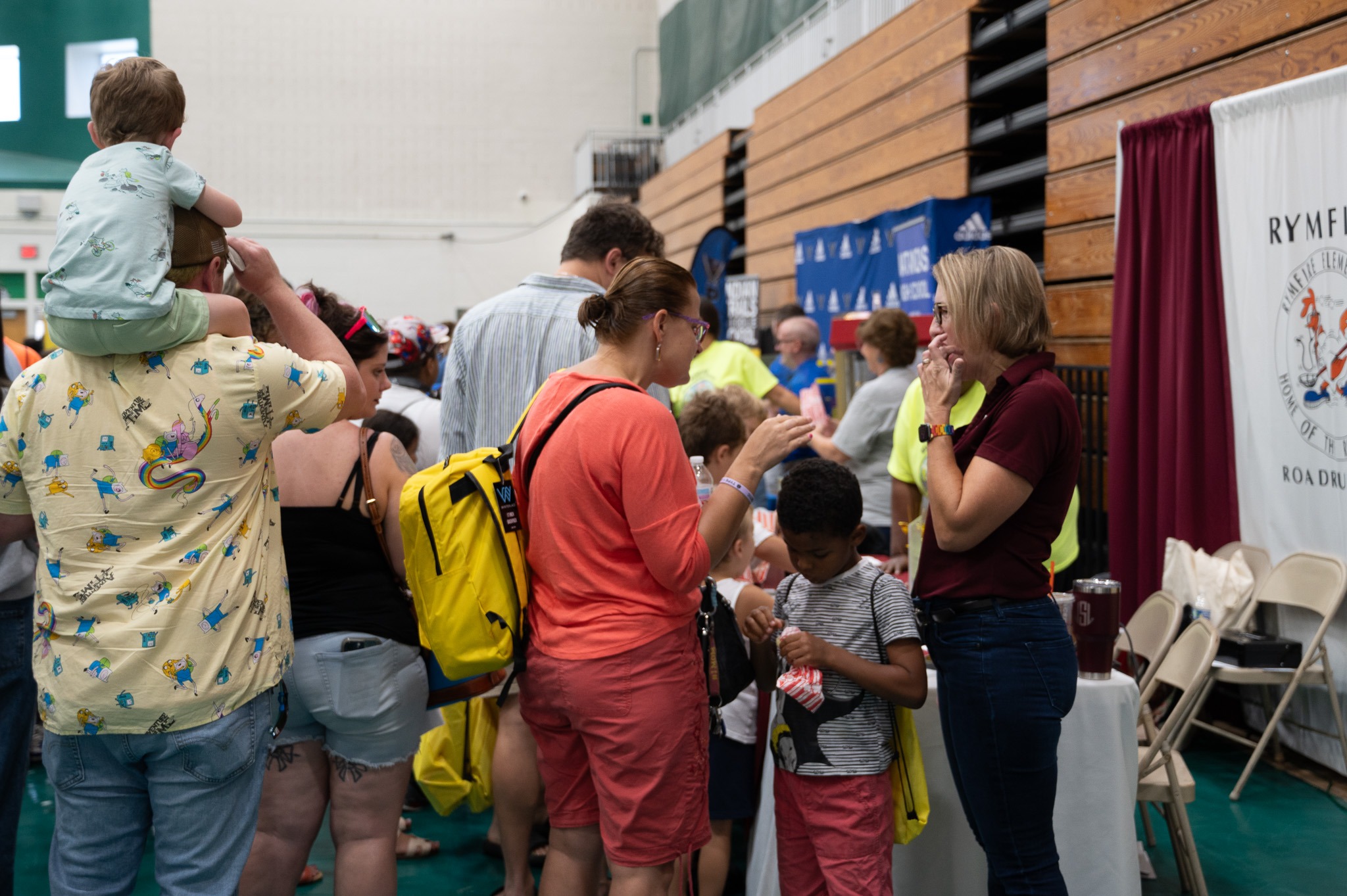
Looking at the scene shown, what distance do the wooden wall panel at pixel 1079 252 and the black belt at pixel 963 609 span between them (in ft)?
12.0

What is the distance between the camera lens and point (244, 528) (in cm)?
155

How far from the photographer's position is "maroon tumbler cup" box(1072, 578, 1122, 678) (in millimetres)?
2289

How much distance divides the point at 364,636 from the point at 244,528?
51 centimetres

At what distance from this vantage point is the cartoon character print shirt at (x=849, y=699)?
82.7 inches

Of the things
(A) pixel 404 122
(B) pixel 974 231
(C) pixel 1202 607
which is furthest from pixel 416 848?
(A) pixel 404 122

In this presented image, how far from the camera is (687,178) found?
13.1 m

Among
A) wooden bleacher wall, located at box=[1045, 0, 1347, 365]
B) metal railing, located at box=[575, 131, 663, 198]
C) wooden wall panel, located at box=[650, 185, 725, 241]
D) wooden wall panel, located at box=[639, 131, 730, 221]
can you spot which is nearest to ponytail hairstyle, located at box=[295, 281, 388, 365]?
wooden bleacher wall, located at box=[1045, 0, 1347, 365]

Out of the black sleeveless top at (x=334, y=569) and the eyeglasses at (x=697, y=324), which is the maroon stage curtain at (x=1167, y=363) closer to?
the eyeglasses at (x=697, y=324)

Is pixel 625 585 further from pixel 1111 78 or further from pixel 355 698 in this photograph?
pixel 1111 78

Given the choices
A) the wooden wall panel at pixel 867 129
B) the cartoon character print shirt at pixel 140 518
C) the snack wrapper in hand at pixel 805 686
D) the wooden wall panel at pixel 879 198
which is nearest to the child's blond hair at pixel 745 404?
the snack wrapper in hand at pixel 805 686

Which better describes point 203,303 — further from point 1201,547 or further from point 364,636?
point 1201,547

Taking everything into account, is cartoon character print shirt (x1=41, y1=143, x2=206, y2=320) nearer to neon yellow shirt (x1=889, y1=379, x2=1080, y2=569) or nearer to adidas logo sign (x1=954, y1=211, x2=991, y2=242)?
neon yellow shirt (x1=889, y1=379, x2=1080, y2=569)

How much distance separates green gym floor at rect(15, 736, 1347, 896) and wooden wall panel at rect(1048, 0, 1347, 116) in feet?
8.82

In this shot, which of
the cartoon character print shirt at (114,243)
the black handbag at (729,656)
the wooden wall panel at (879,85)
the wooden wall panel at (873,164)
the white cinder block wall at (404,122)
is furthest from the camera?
the white cinder block wall at (404,122)
